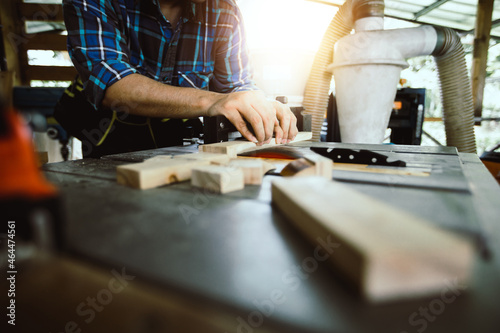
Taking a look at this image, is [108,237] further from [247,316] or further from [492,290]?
[492,290]

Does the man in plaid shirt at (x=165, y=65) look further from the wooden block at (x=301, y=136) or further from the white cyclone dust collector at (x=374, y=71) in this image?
the white cyclone dust collector at (x=374, y=71)

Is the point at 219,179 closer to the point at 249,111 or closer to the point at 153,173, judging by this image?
the point at 153,173

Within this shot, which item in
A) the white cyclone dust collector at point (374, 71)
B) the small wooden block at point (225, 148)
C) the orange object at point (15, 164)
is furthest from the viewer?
the white cyclone dust collector at point (374, 71)

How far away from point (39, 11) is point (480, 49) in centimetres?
521

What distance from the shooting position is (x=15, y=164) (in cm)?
18

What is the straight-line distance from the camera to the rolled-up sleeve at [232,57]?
1.71 meters

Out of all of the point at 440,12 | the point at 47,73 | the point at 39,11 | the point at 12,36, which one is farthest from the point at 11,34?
the point at 440,12

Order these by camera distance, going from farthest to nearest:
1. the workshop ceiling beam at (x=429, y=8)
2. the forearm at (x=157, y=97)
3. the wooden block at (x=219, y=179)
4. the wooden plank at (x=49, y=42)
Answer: the workshop ceiling beam at (x=429, y=8), the wooden plank at (x=49, y=42), the forearm at (x=157, y=97), the wooden block at (x=219, y=179)

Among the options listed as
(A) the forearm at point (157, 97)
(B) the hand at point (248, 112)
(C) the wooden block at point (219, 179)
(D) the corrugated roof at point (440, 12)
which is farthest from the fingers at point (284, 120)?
(D) the corrugated roof at point (440, 12)

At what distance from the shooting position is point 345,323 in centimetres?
23

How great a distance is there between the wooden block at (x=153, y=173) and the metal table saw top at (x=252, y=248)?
0.02 metres

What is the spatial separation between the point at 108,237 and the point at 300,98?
116 inches

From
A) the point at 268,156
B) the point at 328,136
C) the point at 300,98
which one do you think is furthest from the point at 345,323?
the point at 300,98

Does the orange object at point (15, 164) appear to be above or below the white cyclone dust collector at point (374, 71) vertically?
below
